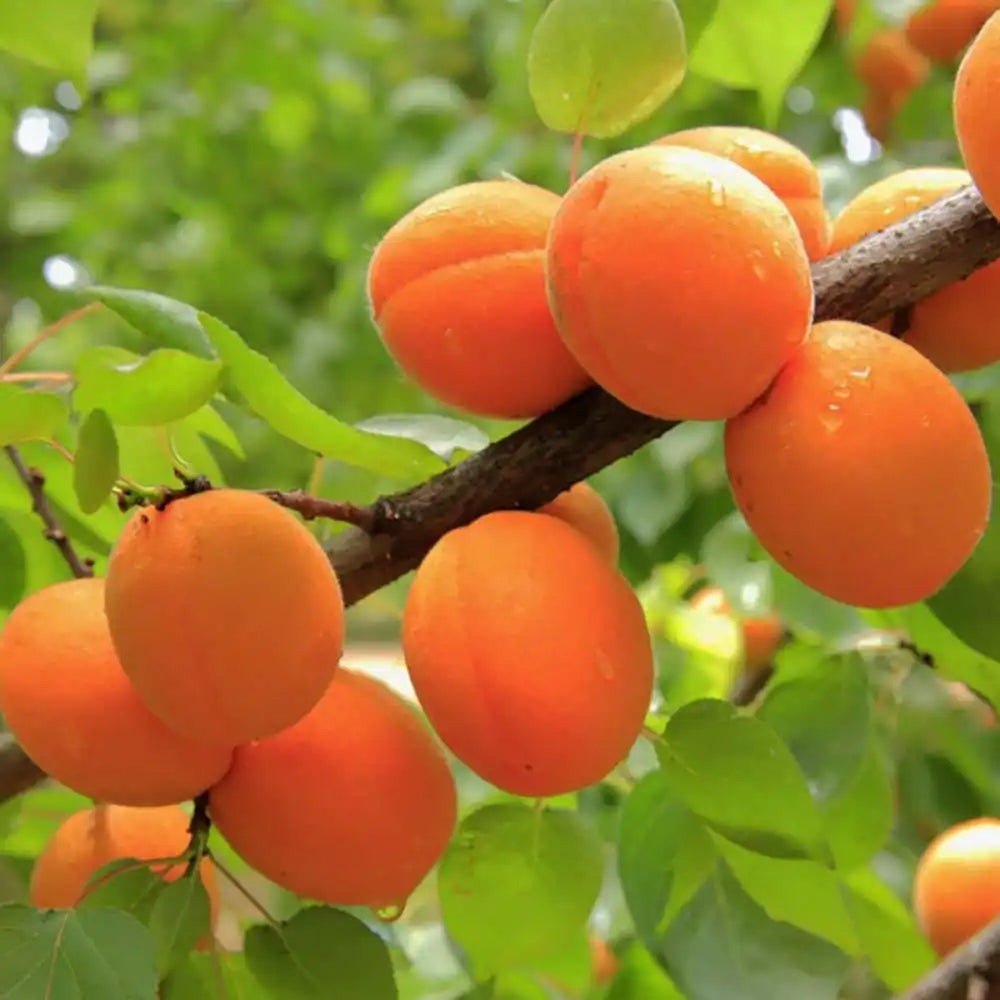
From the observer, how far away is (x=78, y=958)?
0.36 m

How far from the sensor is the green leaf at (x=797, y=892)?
447 millimetres

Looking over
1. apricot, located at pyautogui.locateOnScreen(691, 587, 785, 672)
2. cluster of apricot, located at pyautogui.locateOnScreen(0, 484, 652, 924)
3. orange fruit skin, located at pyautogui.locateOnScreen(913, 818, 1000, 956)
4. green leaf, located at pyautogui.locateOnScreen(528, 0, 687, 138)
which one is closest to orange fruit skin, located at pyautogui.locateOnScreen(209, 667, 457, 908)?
cluster of apricot, located at pyautogui.locateOnScreen(0, 484, 652, 924)

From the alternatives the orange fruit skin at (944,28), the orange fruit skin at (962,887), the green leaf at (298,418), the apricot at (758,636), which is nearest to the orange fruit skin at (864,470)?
the green leaf at (298,418)

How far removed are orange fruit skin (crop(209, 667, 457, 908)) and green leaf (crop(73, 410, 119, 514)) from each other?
0.35 feet

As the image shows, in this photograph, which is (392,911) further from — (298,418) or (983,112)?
(983,112)

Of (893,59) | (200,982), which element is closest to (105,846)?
(200,982)

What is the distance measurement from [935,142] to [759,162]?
0.83m

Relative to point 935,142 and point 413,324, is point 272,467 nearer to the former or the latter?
point 935,142

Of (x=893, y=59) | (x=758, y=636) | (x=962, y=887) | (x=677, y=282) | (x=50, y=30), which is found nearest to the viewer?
(x=677, y=282)

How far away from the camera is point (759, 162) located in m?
0.41

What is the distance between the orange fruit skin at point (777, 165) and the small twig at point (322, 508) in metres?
0.16

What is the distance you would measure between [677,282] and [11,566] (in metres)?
0.30

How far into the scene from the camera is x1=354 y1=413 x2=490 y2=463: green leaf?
42cm

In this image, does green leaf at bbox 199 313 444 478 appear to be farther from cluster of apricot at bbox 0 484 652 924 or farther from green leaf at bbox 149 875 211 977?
green leaf at bbox 149 875 211 977
